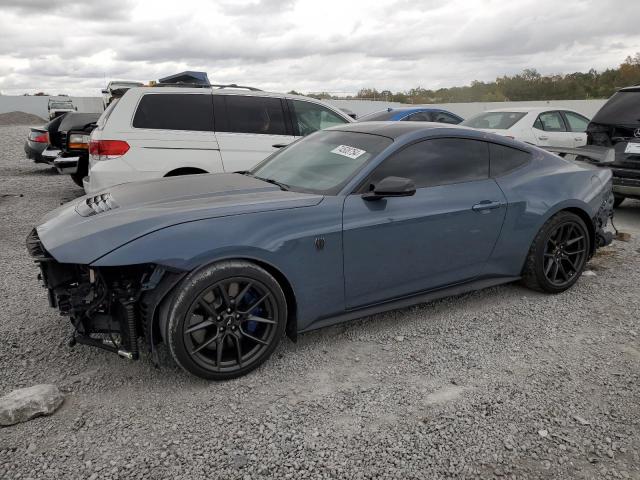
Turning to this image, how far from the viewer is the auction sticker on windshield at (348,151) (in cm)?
359

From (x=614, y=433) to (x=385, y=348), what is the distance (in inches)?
54.8

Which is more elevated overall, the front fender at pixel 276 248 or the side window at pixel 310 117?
the side window at pixel 310 117

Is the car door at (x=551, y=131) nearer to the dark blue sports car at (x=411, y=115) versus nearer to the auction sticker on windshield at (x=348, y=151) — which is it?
the dark blue sports car at (x=411, y=115)

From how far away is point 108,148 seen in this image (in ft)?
18.7

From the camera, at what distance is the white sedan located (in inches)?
363

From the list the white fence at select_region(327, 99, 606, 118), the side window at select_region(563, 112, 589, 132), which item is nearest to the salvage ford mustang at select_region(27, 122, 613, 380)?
the side window at select_region(563, 112, 589, 132)

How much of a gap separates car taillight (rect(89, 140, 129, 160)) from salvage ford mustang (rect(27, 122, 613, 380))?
216cm

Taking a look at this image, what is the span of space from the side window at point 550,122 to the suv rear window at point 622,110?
254cm

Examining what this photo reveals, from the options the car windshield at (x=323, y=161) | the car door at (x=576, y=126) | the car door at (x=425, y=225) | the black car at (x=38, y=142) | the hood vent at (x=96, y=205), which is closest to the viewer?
the hood vent at (x=96, y=205)

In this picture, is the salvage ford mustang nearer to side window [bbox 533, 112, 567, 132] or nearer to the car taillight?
the car taillight

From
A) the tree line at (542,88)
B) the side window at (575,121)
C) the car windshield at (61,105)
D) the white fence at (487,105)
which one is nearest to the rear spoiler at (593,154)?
the side window at (575,121)

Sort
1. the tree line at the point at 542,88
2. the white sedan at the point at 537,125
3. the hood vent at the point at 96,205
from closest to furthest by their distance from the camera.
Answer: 1. the hood vent at the point at 96,205
2. the white sedan at the point at 537,125
3. the tree line at the point at 542,88

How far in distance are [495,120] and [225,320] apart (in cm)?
829

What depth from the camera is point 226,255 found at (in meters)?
2.83
